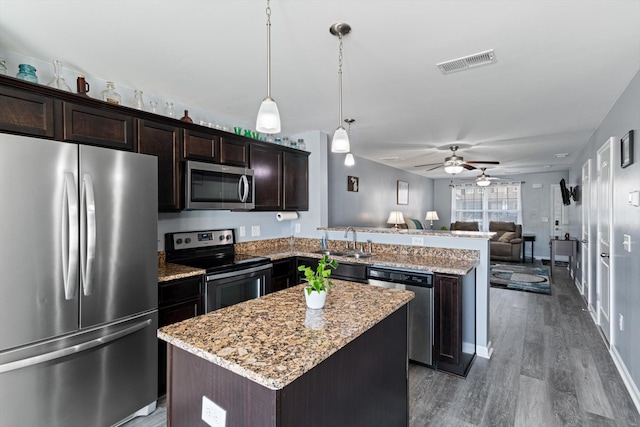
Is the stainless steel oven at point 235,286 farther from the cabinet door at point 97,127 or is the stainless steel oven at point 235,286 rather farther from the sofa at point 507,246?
the sofa at point 507,246

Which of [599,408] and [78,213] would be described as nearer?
[78,213]

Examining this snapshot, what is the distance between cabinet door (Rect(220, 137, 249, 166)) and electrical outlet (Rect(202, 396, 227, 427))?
92.5 inches

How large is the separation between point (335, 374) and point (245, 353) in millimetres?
376

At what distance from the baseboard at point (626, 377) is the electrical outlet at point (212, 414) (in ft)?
9.22

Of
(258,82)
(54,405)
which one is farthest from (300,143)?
(54,405)

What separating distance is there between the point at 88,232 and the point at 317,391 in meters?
1.55

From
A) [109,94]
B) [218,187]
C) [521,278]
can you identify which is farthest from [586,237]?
[109,94]

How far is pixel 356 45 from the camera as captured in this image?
6.64 ft

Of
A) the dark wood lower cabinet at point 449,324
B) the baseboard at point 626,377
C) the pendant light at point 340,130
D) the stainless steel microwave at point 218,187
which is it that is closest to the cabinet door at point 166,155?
the stainless steel microwave at point 218,187

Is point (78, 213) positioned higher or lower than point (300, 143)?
lower

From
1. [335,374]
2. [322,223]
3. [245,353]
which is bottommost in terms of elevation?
[335,374]

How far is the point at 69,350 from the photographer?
1.74 m

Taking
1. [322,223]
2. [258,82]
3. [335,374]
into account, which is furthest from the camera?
[322,223]

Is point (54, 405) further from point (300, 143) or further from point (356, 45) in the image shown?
point (300, 143)
